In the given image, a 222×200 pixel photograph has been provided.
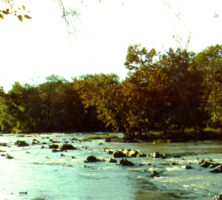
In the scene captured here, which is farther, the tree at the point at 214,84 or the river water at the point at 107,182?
the tree at the point at 214,84

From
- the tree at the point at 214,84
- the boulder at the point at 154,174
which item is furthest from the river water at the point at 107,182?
the tree at the point at 214,84

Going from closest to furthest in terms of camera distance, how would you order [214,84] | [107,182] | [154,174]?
[107,182] < [154,174] < [214,84]

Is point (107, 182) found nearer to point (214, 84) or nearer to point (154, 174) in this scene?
point (154, 174)

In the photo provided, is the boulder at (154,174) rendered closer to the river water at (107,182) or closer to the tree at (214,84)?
the river water at (107,182)

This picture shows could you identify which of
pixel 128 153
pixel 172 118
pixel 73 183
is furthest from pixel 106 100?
pixel 73 183

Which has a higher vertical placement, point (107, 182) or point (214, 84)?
point (214, 84)

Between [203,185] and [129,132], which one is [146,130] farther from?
[203,185]

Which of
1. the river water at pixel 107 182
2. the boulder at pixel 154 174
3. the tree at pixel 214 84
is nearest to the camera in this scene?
the river water at pixel 107 182

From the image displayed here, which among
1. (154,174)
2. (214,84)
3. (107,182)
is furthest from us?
(214,84)

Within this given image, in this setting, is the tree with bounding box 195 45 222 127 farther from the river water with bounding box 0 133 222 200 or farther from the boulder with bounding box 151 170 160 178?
the boulder with bounding box 151 170 160 178

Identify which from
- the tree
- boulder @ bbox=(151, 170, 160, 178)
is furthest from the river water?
the tree

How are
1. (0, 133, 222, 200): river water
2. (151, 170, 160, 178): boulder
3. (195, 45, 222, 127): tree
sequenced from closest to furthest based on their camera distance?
(0, 133, 222, 200): river water
(151, 170, 160, 178): boulder
(195, 45, 222, 127): tree

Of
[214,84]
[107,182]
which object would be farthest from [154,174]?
[214,84]

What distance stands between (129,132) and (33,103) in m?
40.8
